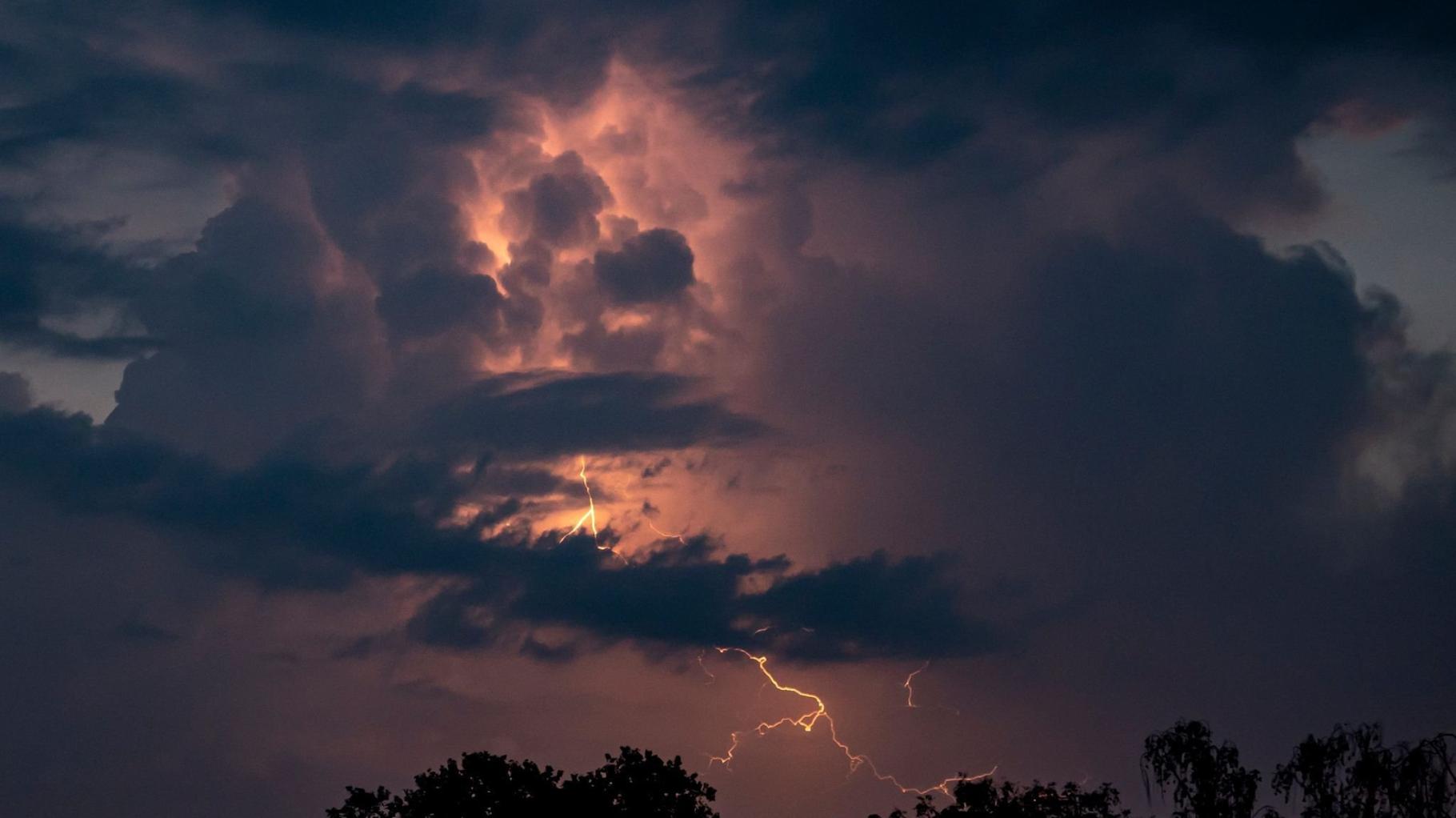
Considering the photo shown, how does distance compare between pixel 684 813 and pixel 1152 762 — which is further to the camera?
pixel 684 813

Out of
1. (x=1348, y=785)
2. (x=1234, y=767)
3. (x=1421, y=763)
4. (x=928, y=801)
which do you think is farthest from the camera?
(x=928, y=801)

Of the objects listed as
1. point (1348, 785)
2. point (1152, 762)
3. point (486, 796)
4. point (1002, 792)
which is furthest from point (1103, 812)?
point (486, 796)

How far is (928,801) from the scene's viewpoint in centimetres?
5584

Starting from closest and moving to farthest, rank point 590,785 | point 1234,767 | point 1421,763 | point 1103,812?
point 1421,763, point 1234,767, point 1103,812, point 590,785

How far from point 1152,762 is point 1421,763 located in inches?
368

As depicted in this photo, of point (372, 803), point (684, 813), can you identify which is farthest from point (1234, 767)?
point (372, 803)

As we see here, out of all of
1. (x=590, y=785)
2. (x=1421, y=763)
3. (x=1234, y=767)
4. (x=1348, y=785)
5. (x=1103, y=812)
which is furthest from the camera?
(x=590, y=785)

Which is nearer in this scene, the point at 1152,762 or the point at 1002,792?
the point at 1152,762

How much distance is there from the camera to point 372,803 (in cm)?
6300

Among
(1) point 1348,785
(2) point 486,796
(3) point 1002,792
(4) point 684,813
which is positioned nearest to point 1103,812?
(3) point 1002,792

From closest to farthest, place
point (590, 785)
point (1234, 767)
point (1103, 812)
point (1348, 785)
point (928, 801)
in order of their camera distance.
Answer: point (1348, 785) < point (1234, 767) < point (1103, 812) < point (928, 801) < point (590, 785)

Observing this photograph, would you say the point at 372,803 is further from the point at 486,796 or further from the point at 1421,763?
the point at 1421,763

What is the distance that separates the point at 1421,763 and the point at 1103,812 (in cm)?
1673

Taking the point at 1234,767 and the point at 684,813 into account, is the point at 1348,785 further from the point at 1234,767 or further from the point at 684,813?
the point at 684,813
